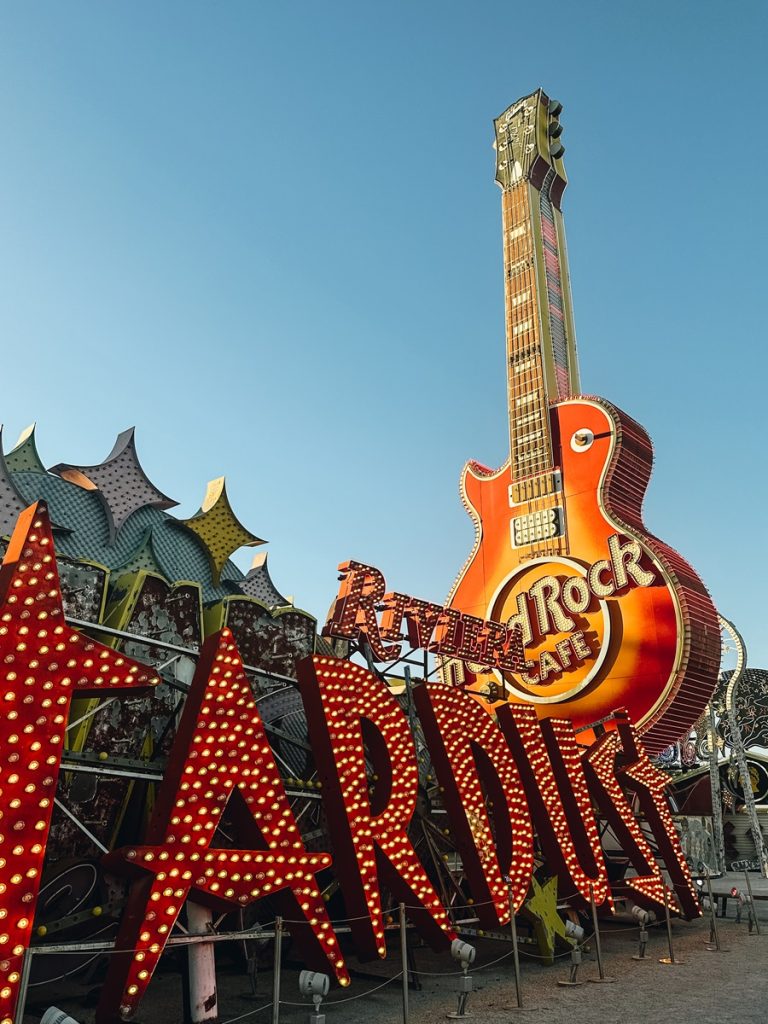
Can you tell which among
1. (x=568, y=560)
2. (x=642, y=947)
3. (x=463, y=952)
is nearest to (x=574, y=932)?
(x=642, y=947)

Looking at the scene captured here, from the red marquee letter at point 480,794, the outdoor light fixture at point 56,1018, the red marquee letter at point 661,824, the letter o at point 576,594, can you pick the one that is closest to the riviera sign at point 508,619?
the letter o at point 576,594

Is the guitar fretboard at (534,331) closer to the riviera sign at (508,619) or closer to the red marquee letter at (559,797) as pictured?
the riviera sign at (508,619)

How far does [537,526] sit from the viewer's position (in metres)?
24.1

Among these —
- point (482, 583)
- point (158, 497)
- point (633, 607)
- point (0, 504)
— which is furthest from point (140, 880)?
point (482, 583)

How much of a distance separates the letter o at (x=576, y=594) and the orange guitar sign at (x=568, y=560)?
0.10 ft

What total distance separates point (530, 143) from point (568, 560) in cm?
1898

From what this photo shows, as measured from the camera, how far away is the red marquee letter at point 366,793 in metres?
10.1

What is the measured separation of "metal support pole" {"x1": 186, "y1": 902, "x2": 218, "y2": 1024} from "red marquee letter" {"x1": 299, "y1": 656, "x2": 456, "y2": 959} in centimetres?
200

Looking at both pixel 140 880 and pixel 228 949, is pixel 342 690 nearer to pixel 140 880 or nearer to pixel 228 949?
pixel 140 880

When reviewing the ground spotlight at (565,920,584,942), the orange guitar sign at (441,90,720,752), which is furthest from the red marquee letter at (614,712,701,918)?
the ground spotlight at (565,920,584,942)

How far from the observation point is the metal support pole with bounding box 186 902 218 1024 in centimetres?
858

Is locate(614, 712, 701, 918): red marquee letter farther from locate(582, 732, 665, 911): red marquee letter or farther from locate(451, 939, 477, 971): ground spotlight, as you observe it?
locate(451, 939, 477, 971): ground spotlight

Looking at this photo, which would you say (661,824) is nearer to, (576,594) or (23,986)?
(576,594)

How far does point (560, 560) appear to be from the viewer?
2300 cm
